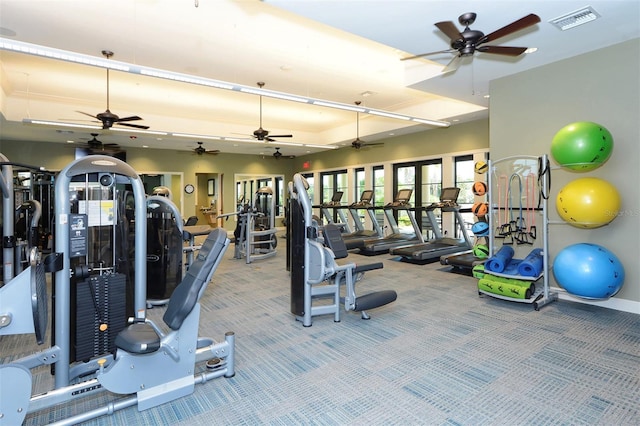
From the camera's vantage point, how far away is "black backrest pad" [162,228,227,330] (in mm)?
2143

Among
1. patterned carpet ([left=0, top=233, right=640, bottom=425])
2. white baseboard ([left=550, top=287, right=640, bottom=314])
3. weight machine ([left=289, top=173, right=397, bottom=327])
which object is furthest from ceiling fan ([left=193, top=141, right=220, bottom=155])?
white baseboard ([left=550, top=287, right=640, bottom=314])

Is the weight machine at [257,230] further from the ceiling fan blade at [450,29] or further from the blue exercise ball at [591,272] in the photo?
the blue exercise ball at [591,272]

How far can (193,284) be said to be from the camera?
217 centimetres

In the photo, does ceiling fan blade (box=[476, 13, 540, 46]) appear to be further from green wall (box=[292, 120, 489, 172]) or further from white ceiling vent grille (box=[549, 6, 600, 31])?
green wall (box=[292, 120, 489, 172])

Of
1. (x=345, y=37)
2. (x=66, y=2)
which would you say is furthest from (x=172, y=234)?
(x=345, y=37)

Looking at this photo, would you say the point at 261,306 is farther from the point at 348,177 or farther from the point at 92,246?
the point at 348,177

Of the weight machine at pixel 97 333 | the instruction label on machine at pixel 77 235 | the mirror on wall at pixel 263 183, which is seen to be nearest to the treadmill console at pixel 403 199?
the weight machine at pixel 97 333

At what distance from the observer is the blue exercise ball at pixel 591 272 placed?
362 centimetres

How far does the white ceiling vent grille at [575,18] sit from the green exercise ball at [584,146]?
106 cm

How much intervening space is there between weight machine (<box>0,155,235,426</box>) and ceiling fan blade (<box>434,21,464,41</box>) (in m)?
2.75

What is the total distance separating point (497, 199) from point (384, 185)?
539cm

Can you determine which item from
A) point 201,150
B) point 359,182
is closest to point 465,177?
point 359,182

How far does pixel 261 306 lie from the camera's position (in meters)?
4.29

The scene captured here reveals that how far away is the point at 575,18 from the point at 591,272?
2652 mm
